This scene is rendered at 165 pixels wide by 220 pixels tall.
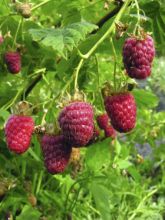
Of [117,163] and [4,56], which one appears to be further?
[117,163]

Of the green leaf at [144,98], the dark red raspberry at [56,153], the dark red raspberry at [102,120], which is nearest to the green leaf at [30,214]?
the green leaf at [144,98]

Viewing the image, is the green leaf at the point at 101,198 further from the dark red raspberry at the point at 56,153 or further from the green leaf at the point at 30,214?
the dark red raspberry at the point at 56,153

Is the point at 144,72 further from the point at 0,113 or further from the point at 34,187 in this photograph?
the point at 34,187

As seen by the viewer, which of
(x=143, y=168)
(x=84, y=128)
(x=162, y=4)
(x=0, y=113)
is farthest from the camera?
(x=143, y=168)

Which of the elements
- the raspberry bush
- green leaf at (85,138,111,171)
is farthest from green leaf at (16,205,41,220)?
green leaf at (85,138,111,171)

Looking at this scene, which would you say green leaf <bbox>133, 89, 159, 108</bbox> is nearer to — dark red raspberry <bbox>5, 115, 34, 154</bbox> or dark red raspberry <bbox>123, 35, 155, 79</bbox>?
dark red raspberry <bbox>5, 115, 34, 154</bbox>

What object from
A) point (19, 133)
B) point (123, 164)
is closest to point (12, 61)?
point (19, 133)

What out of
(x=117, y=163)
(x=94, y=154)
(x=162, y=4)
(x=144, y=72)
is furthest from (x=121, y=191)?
(x=144, y=72)
